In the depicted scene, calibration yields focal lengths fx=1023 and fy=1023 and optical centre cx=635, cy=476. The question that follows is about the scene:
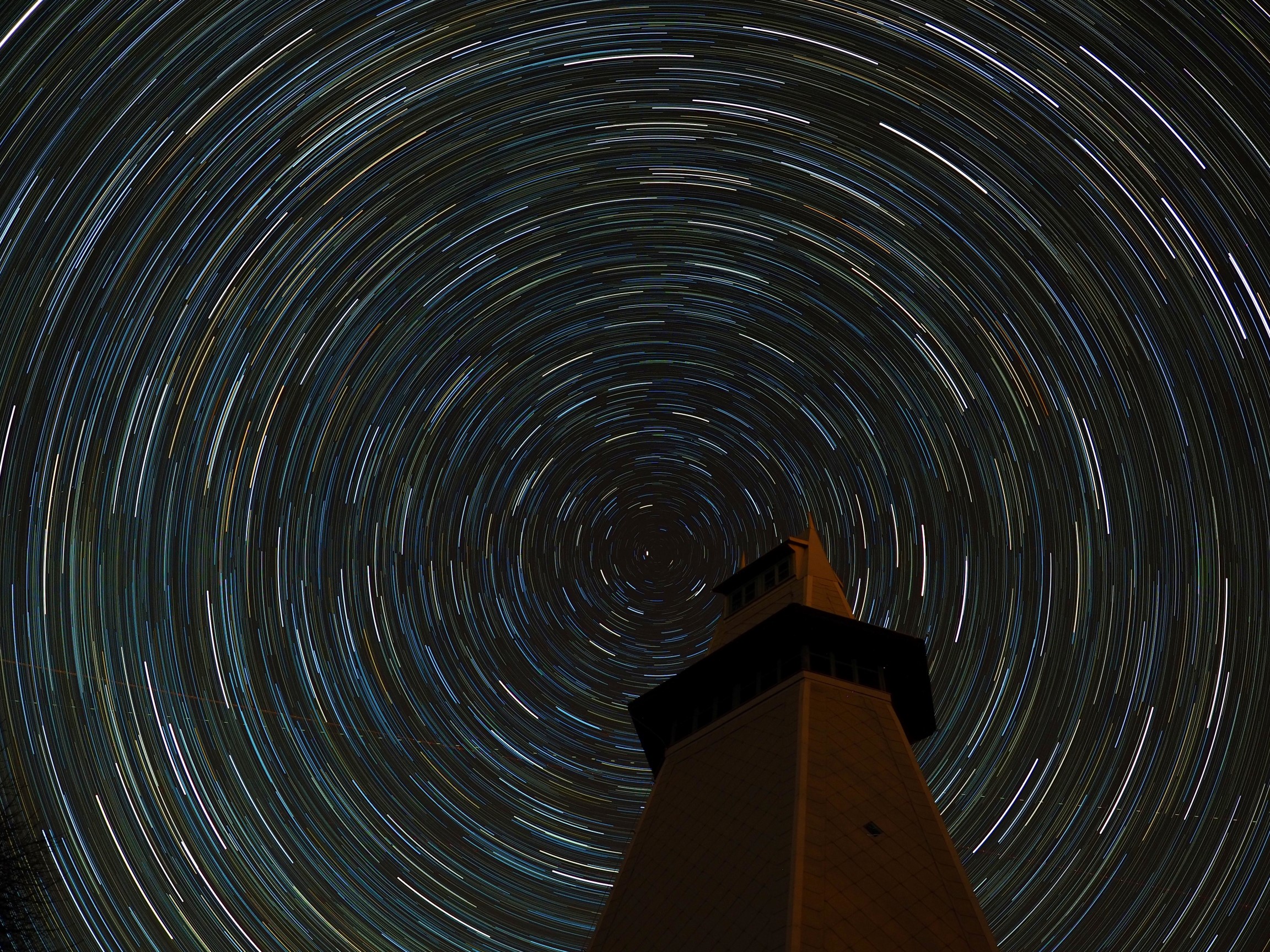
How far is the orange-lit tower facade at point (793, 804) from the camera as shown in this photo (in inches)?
892

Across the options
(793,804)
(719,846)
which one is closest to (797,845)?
(793,804)

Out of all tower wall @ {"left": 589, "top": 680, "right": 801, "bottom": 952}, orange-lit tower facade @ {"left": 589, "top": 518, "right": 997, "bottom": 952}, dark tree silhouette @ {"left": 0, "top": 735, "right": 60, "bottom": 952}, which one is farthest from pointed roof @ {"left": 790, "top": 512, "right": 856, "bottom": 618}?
dark tree silhouette @ {"left": 0, "top": 735, "right": 60, "bottom": 952}

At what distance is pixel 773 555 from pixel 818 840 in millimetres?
19494

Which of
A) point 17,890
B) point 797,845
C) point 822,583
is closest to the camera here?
point 17,890

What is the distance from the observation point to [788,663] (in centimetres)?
3384

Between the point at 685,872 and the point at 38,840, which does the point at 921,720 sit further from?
the point at 38,840

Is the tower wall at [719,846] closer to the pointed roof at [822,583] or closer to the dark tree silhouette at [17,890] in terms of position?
the pointed roof at [822,583]

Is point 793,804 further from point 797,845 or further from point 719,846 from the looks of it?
point 719,846

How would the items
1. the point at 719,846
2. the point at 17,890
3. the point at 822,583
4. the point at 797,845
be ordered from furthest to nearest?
1. the point at 822,583
2. the point at 719,846
3. the point at 797,845
4. the point at 17,890

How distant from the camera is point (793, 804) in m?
26.0

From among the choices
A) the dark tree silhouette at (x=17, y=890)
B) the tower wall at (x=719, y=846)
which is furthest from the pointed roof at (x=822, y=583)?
the dark tree silhouette at (x=17, y=890)

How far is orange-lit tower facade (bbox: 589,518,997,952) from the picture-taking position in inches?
892

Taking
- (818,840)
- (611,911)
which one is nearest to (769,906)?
(818,840)

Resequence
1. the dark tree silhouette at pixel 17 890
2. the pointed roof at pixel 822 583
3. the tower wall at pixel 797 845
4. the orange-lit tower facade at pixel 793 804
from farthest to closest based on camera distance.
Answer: the pointed roof at pixel 822 583
the orange-lit tower facade at pixel 793 804
the tower wall at pixel 797 845
the dark tree silhouette at pixel 17 890
